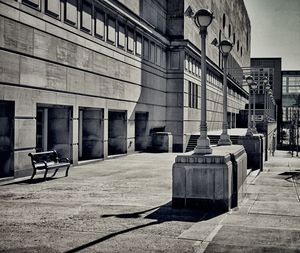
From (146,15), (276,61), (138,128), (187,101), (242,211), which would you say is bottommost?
(242,211)

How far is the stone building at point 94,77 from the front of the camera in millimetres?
14922

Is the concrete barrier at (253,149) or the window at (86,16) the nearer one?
the window at (86,16)

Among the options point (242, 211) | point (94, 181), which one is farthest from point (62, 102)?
point (242, 211)

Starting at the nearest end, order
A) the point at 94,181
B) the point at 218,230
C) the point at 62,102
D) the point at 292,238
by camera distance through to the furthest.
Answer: the point at 292,238 → the point at 218,230 → the point at 94,181 → the point at 62,102

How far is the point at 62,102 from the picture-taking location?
59.1 feet

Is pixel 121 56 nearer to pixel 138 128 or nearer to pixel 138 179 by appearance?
pixel 138 128

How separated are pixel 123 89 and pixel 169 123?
9.00m

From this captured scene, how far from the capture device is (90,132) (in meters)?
22.2

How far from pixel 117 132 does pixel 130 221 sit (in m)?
17.0

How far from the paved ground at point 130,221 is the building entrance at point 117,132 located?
11202 millimetres

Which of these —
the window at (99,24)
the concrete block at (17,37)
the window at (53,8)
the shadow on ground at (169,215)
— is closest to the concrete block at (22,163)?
the concrete block at (17,37)

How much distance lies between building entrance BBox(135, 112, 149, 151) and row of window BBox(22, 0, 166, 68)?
3.76m

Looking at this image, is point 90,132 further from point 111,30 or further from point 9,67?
point 9,67

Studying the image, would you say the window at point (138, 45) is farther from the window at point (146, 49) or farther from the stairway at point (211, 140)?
the stairway at point (211, 140)
